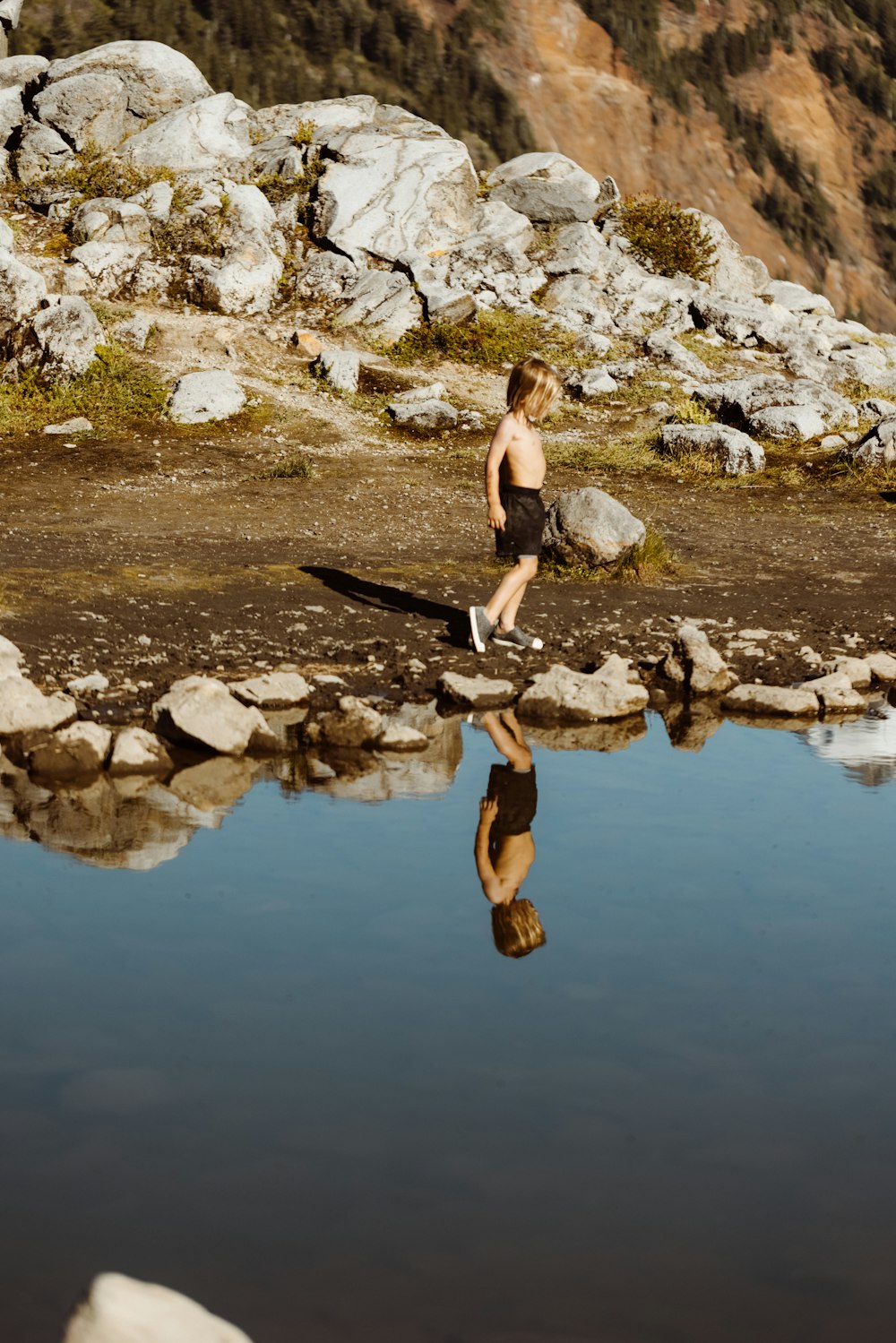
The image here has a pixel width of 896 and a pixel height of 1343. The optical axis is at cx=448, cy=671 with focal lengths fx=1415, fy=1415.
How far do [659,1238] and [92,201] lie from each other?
2470 cm

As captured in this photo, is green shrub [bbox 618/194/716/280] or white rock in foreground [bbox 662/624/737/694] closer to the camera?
white rock in foreground [bbox 662/624/737/694]

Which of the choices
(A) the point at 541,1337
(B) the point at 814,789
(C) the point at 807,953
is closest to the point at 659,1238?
(A) the point at 541,1337

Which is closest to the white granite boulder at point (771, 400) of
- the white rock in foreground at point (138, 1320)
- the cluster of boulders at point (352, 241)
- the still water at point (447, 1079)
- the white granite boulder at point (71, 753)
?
the cluster of boulders at point (352, 241)

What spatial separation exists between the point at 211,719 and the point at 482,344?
17.3m

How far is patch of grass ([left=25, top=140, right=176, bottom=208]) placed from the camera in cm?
2531

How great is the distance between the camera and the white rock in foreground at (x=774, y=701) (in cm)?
837

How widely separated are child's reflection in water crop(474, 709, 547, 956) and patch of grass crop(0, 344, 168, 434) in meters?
12.8

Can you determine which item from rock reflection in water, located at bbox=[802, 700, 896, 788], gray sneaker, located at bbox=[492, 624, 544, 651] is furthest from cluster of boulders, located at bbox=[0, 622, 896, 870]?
gray sneaker, located at bbox=[492, 624, 544, 651]

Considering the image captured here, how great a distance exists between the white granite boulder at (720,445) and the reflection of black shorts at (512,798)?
1251 cm

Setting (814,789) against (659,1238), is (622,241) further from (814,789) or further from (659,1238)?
(659,1238)

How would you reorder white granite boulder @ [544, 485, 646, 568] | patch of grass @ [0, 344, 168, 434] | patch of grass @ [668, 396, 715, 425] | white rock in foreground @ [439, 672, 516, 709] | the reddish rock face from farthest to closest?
1. the reddish rock face
2. patch of grass @ [668, 396, 715, 425]
3. patch of grass @ [0, 344, 168, 434]
4. white granite boulder @ [544, 485, 646, 568]
5. white rock in foreground @ [439, 672, 516, 709]

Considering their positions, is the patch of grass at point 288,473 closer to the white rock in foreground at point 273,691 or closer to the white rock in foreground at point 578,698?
the white rock in foreground at point 273,691

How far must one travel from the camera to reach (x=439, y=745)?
7.60m

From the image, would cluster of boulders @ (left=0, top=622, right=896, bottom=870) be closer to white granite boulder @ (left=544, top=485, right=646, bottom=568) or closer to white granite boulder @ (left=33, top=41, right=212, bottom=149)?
white granite boulder @ (left=544, top=485, right=646, bottom=568)
